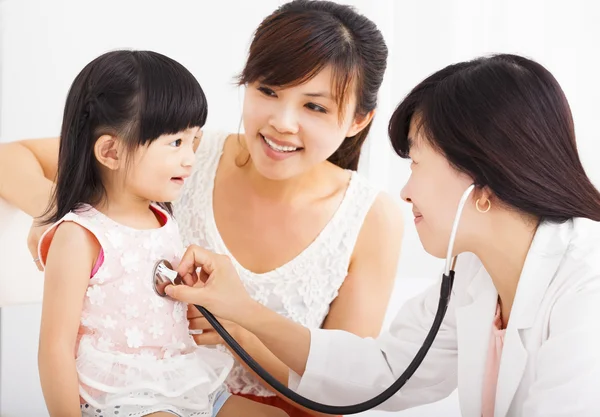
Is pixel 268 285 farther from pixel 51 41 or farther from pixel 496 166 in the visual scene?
pixel 51 41

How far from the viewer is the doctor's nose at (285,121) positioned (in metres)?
1.88

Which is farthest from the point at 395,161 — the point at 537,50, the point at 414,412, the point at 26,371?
the point at 26,371

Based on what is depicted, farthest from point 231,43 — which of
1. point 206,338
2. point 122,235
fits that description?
point 122,235

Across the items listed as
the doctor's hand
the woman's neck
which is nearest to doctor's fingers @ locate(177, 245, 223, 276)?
the doctor's hand

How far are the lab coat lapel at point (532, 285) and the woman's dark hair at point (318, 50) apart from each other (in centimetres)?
62

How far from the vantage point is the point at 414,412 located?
2.37m

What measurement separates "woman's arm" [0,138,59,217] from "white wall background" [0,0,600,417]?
0.87 metres

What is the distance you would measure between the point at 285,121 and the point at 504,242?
0.59 meters

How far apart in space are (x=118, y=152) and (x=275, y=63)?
0.47 metres

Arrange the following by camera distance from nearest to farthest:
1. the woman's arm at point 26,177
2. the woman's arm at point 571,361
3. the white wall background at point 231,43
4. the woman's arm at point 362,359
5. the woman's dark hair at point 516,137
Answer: the woman's arm at point 571,361, the woman's dark hair at point 516,137, the woman's arm at point 362,359, the woman's arm at point 26,177, the white wall background at point 231,43

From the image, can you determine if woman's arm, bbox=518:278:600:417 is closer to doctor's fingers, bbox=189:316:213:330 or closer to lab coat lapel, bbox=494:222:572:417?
lab coat lapel, bbox=494:222:572:417

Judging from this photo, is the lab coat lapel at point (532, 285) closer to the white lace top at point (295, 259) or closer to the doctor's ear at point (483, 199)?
the doctor's ear at point (483, 199)

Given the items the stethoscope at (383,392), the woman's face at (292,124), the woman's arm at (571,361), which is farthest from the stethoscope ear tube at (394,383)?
the woman's face at (292,124)

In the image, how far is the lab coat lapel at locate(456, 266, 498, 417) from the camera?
1.66 m
